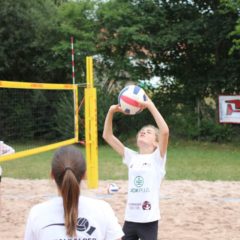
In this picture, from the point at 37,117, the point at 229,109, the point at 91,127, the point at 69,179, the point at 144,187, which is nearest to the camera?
the point at 69,179

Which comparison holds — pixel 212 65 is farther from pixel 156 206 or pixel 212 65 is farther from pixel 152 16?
pixel 156 206

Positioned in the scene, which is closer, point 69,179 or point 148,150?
point 69,179

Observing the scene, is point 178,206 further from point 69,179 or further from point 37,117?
point 37,117

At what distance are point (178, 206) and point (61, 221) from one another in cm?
494

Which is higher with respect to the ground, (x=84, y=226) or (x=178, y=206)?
(x=84, y=226)

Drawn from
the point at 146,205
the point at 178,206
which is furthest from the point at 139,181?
the point at 178,206

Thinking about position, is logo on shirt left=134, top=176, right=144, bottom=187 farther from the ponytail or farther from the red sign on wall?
the red sign on wall

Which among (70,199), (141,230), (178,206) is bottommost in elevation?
(178,206)

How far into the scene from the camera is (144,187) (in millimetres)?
3600

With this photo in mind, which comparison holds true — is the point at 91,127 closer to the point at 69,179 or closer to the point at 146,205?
the point at 146,205

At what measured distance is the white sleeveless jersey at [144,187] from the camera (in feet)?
11.5

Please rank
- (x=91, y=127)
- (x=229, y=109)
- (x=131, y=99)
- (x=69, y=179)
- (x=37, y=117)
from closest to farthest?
(x=69, y=179)
(x=131, y=99)
(x=91, y=127)
(x=229, y=109)
(x=37, y=117)

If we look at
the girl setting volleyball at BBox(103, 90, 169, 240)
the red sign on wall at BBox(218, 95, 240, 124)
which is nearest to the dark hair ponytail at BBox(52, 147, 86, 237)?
the girl setting volleyball at BBox(103, 90, 169, 240)

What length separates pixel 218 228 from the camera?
5574mm
